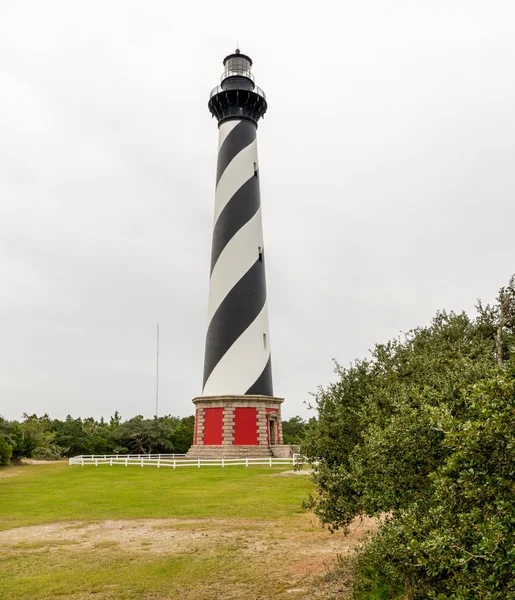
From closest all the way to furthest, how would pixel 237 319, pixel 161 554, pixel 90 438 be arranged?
1. pixel 161 554
2. pixel 237 319
3. pixel 90 438

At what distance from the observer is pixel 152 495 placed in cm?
1817

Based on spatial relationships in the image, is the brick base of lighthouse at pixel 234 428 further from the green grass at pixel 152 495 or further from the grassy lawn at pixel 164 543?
the grassy lawn at pixel 164 543

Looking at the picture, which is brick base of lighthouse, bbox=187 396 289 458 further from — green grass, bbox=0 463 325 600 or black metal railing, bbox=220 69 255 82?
black metal railing, bbox=220 69 255 82

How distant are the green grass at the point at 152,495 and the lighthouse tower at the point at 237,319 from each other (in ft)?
11.8

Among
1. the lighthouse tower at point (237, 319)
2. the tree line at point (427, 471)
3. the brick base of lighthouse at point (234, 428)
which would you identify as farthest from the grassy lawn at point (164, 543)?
the lighthouse tower at point (237, 319)

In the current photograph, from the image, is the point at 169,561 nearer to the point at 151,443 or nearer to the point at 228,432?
the point at 228,432

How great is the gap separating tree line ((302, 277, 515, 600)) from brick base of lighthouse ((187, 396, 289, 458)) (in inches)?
809

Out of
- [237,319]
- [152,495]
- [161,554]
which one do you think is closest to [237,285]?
[237,319]

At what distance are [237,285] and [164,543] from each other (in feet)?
68.8

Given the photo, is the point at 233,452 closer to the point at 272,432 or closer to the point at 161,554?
the point at 272,432

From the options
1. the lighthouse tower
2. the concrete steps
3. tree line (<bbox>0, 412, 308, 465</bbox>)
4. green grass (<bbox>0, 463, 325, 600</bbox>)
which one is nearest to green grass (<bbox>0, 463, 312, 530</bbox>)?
green grass (<bbox>0, 463, 325, 600</bbox>)

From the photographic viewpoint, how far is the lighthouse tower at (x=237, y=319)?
96.5 feet

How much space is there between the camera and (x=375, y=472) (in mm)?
6184

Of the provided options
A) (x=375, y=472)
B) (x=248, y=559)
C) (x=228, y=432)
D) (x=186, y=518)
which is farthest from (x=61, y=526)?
(x=228, y=432)
